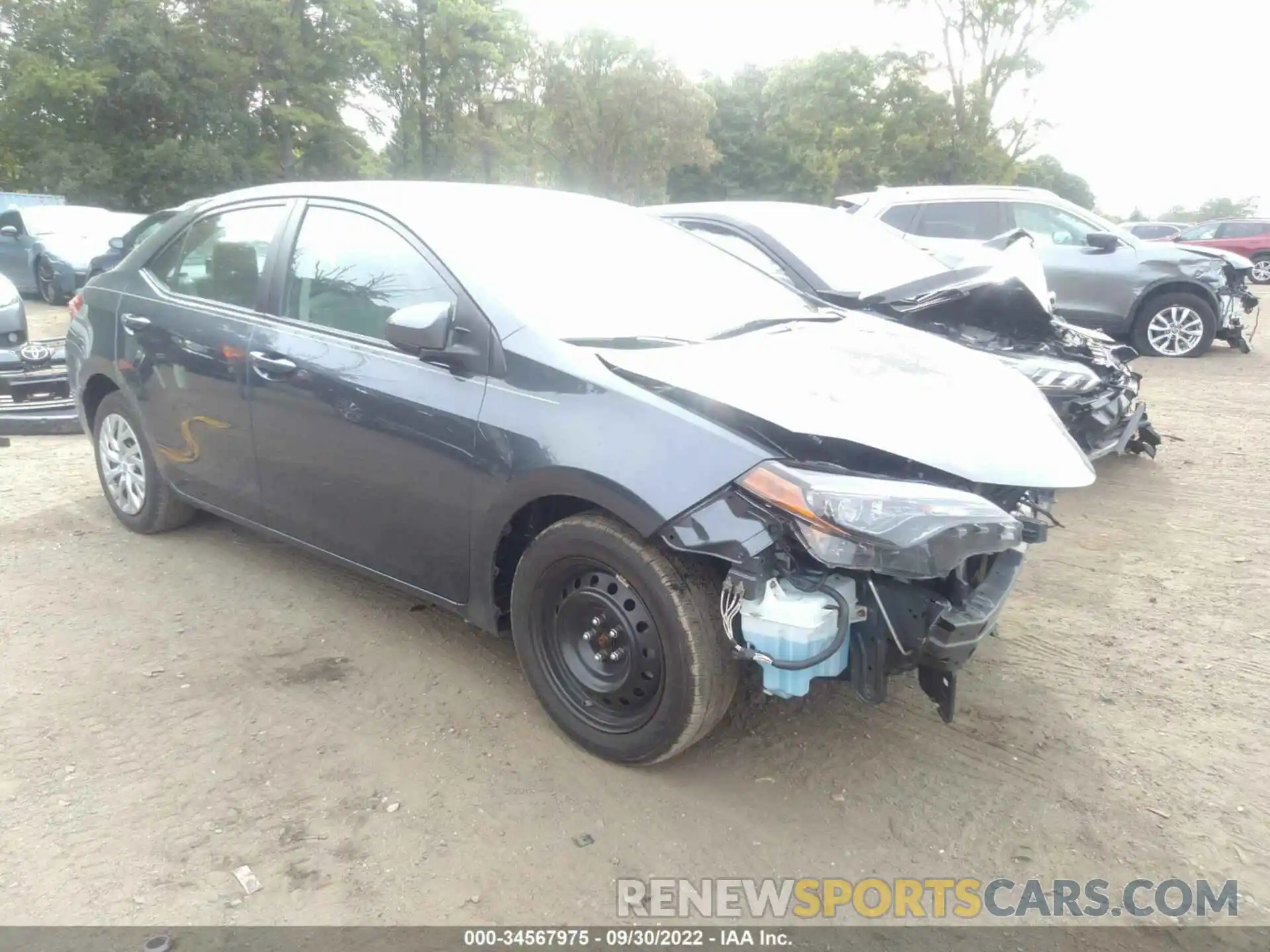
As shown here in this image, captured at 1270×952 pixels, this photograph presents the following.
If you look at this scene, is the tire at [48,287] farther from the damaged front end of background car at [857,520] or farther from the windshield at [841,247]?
the damaged front end of background car at [857,520]

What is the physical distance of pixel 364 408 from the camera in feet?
10.8

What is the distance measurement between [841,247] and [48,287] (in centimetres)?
1363

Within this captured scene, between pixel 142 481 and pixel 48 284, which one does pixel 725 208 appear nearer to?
pixel 142 481

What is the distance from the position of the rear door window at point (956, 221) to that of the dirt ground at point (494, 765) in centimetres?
612

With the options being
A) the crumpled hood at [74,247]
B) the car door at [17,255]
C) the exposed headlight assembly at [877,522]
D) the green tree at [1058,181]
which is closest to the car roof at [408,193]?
the exposed headlight assembly at [877,522]

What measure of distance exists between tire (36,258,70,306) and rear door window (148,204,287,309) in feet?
39.0

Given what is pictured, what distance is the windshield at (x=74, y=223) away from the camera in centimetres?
1466

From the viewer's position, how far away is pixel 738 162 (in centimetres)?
4750

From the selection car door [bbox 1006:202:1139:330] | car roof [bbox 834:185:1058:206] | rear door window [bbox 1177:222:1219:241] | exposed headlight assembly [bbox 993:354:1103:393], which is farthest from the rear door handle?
rear door window [bbox 1177:222:1219:241]

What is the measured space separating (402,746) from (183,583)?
1.79m

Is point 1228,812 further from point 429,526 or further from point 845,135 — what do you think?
point 845,135

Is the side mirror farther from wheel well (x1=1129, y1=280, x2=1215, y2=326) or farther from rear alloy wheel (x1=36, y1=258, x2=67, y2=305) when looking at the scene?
rear alloy wheel (x1=36, y1=258, x2=67, y2=305)

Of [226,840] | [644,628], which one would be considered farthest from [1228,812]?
[226,840]

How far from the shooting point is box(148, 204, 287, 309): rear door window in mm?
3893
